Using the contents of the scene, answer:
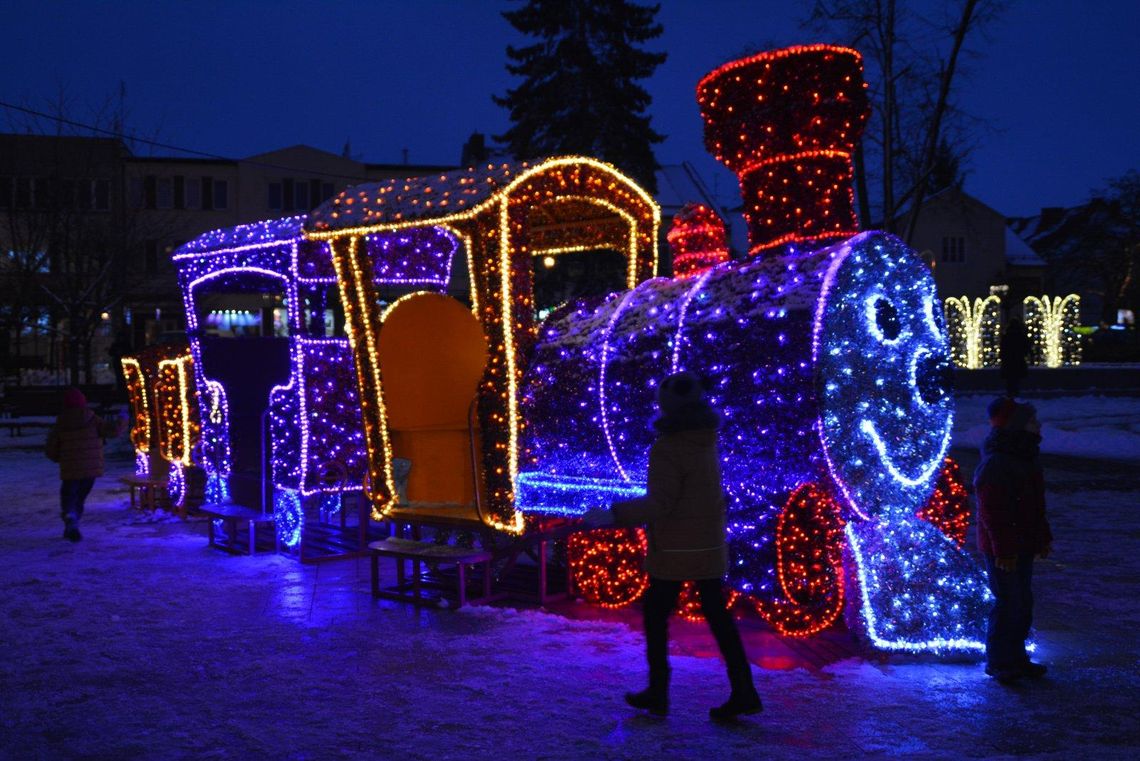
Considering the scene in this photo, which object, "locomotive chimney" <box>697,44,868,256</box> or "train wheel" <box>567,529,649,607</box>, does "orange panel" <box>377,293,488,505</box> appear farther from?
"locomotive chimney" <box>697,44,868,256</box>

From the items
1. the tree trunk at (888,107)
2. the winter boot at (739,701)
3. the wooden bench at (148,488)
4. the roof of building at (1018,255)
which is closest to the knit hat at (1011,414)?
the winter boot at (739,701)

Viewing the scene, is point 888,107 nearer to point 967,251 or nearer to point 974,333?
point 974,333

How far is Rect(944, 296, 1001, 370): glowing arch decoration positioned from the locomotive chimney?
25275 mm

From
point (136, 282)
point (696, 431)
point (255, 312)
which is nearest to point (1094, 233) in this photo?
point (255, 312)

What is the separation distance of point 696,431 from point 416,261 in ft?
16.8

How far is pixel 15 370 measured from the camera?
106ft

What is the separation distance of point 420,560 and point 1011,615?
3954 millimetres

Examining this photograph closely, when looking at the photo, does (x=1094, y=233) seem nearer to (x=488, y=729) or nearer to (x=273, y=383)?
(x=273, y=383)

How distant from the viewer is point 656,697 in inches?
204

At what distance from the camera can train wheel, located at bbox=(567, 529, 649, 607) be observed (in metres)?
7.29

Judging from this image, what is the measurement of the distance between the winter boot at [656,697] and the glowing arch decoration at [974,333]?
2721 centimetres

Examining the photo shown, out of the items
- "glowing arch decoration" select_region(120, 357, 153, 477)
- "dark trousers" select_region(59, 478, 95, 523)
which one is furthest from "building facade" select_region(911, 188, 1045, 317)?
"dark trousers" select_region(59, 478, 95, 523)

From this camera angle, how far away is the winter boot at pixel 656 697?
204 inches

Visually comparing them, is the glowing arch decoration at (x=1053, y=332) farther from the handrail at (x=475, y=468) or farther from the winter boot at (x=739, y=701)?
the winter boot at (x=739, y=701)
